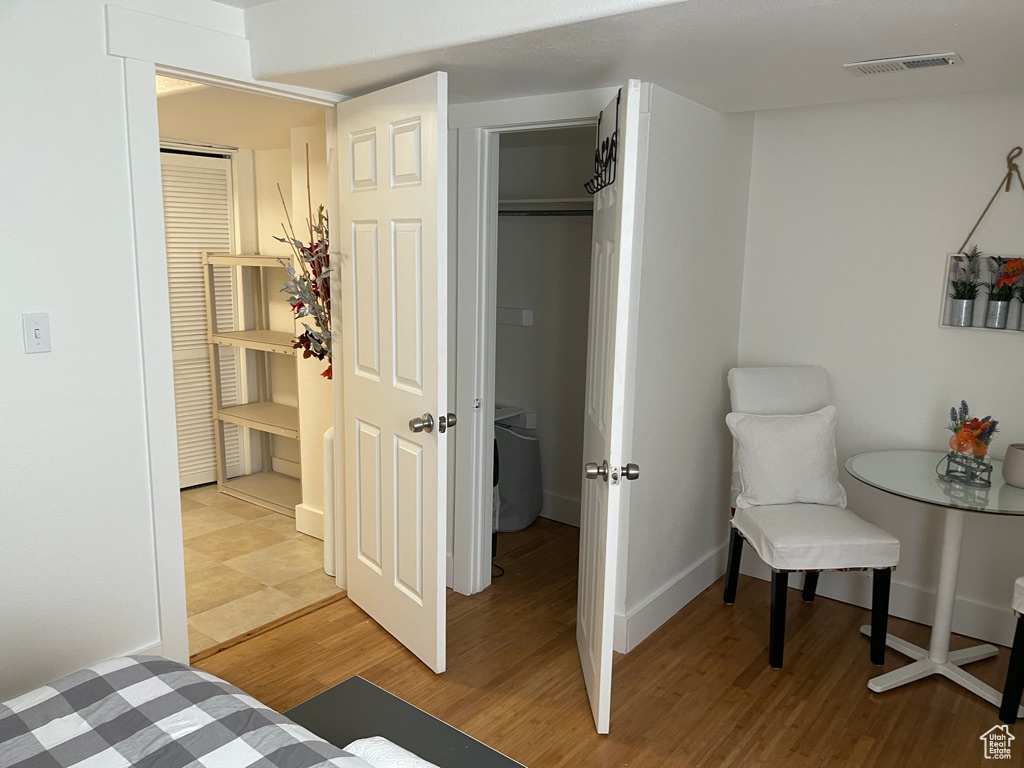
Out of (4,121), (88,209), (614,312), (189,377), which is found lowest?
(189,377)

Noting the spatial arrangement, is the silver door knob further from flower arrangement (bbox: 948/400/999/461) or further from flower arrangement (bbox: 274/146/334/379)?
flower arrangement (bbox: 948/400/999/461)

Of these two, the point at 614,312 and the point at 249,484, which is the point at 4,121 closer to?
the point at 614,312

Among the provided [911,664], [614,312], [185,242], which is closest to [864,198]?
[614,312]

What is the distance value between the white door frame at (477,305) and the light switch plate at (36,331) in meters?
1.51

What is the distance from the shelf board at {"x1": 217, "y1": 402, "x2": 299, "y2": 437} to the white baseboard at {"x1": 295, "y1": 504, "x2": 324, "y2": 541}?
0.43 meters

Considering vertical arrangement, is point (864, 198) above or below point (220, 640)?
above

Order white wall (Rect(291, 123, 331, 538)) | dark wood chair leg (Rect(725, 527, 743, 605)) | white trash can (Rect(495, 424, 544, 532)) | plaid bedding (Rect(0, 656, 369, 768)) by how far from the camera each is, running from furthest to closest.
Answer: white trash can (Rect(495, 424, 544, 532)) → white wall (Rect(291, 123, 331, 538)) → dark wood chair leg (Rect(725, 527, 743, 605)) → plaid bedding (Rect(0, 656, 369, 768))

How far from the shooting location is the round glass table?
2.61 m

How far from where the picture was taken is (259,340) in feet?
14.9

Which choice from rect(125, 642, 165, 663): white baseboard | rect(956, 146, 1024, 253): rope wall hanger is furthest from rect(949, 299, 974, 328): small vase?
rect(125, 642, 165, 663): white baseboard

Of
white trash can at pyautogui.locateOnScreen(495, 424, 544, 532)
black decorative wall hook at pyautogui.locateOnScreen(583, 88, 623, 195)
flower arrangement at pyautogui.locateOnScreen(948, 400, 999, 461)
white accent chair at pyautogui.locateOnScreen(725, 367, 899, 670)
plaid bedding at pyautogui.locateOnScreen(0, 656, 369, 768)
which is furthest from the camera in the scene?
white trash can at pyautogui.locateOnScreen(495, 424, 544, 532)

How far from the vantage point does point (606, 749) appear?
2428 millimetres

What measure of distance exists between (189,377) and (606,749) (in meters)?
3.50

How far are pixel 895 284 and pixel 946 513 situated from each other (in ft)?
3.19
